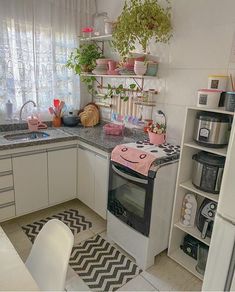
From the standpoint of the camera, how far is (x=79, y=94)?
283 cm

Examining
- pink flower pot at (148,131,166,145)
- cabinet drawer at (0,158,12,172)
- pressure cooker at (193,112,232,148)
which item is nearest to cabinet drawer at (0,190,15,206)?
cabinet drawer at (0,158,12,172)

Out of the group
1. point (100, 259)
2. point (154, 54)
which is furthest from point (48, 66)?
point (100, 259)

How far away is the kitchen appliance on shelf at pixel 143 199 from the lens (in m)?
1.65

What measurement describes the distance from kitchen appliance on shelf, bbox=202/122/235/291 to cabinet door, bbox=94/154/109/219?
111cm

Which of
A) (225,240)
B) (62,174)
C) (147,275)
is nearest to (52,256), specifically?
(225,240)

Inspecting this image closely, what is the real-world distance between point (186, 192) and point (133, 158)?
54cm

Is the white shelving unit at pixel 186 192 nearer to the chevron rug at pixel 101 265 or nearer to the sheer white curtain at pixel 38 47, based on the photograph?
the chevron rug at pixel 101 265

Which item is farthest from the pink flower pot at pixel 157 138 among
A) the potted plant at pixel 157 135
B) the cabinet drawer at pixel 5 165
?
the cabinet drawer at pixel 5 165

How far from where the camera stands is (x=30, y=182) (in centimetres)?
214

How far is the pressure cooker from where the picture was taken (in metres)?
1.51

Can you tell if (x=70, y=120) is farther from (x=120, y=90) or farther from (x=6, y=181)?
(x=6, y=181)

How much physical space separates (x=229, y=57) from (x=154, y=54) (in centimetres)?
71

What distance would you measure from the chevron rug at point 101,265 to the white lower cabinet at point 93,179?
30cm

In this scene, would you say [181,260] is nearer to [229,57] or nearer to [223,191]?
[223,191]
